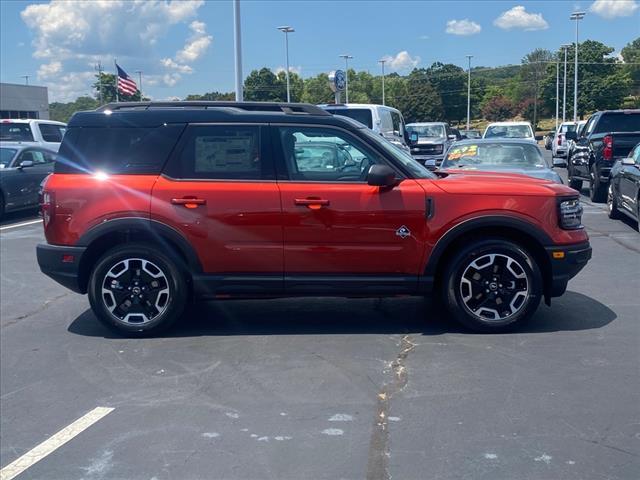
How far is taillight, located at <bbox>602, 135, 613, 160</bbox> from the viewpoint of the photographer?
1498 cm

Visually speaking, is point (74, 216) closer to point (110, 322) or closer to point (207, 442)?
point (110, 322)

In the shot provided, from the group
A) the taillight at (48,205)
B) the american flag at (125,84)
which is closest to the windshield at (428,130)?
the american flag at (125,84)

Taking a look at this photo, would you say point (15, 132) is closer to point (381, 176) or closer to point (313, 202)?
point (313, 202)

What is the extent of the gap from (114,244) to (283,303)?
1857 mm

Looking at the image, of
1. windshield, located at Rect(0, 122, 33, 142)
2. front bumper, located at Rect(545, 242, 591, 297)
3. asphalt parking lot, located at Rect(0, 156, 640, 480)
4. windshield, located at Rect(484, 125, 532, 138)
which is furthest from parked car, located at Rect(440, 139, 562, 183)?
windshield, located at Rect(484, 125, 532, 138)

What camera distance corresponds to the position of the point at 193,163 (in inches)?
251

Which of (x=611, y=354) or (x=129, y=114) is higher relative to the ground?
(x=129, y=114)

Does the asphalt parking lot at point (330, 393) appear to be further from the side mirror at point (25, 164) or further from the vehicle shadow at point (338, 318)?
the side mirror at point (25, 164)

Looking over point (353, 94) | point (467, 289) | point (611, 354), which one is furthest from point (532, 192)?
point (353, 94)

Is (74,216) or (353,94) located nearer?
(74,216)

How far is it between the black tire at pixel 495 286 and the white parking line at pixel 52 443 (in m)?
2.92

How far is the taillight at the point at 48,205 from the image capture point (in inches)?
252

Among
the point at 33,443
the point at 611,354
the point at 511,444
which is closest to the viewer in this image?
the point at 511,444

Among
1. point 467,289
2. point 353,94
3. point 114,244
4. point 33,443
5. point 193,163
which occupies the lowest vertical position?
point 33,443
